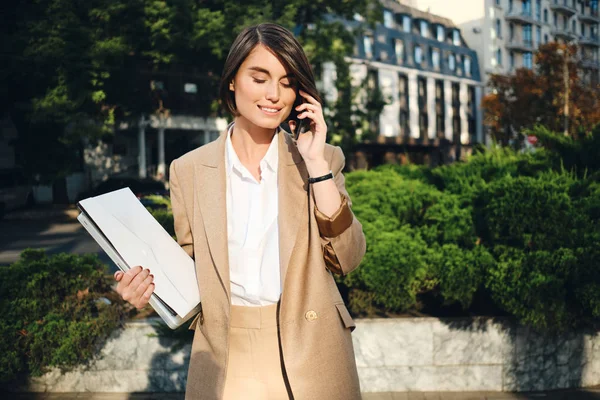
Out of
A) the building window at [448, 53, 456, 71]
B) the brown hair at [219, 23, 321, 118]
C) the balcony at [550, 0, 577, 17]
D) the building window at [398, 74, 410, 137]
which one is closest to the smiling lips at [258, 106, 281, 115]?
the brown hair at [219, 23, 321, 118]

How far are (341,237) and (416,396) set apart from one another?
3.30m

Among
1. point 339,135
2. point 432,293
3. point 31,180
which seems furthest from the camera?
point 31,180

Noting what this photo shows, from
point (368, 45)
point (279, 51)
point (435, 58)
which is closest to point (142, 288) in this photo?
point (279, 51)

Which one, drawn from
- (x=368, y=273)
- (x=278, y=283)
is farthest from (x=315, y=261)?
(x=368, y=273)

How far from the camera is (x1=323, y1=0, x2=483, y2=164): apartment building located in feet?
169

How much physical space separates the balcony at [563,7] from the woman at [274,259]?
243 feet

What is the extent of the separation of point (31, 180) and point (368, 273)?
77.2ft

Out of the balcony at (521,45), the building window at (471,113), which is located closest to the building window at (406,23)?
the building window at (471,113)

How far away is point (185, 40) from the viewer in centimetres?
2112

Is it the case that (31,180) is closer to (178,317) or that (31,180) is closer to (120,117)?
(120,117)

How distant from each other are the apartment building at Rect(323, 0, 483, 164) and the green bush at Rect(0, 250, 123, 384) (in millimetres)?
44885

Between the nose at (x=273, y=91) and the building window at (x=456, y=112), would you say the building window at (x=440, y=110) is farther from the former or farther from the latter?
the nose at (x=273, y=91)

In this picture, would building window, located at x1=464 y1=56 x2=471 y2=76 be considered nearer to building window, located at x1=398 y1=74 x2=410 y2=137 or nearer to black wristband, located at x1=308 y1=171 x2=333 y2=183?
building window, located at x1=398 y1=74 x2=410 y2=137

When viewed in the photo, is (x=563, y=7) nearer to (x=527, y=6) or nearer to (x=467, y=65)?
(x=527, y=6)
